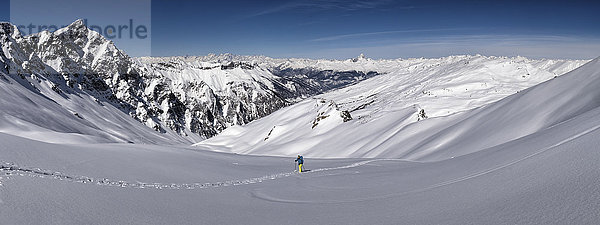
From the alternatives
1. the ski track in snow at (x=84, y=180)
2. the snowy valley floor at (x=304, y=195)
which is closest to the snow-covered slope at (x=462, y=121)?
the snowy valley floor at (x=304, y=195)

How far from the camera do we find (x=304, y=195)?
8836mm

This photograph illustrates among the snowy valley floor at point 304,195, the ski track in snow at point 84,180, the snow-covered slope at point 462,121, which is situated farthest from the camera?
the snow-covered slope at point 462,121

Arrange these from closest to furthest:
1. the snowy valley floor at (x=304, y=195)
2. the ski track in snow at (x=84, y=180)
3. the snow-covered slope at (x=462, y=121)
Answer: the snowy valley floor at (x=304, y=195)
the ski track in snow at (x=84, y=180)
the snow-covered slope at (x=462, y=121)

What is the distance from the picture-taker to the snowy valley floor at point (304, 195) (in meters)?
4.38

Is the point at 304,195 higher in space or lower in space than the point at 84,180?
lower

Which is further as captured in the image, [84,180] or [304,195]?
[304,195]

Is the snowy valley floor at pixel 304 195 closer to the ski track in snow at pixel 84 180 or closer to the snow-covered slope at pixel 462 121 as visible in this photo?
the ski track in snow at pixel 84 180

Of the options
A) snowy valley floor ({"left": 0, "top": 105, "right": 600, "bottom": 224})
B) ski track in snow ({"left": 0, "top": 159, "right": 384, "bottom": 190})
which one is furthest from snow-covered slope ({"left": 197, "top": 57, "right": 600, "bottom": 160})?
ski track in snow ({"left": 0, "top": 159, "right": 384, "bottom": 190})

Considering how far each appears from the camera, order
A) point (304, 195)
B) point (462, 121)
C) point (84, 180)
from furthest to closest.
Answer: point (462, 121) → point (304, 195) → point (84, 180)

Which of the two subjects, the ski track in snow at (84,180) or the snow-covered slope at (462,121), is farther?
the snow-covered slope at (462,121)

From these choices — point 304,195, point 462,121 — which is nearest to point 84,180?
point 304,195

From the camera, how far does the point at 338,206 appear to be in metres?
7.01

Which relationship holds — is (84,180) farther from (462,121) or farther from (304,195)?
(462,121)

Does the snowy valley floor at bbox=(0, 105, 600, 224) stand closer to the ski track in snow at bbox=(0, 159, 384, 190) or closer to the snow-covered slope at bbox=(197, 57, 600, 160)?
the ski track in snow at bbox=(0, 159, 384, 190)
